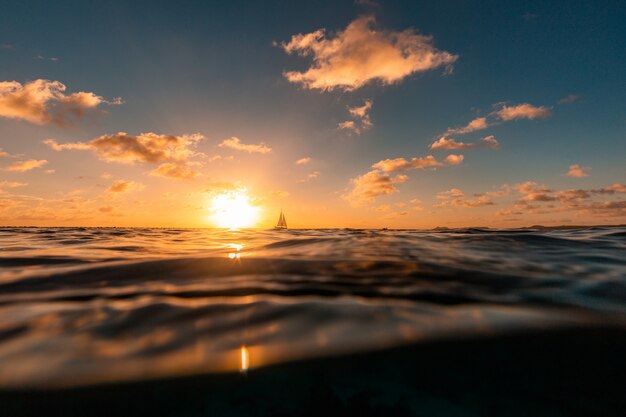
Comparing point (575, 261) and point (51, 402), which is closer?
point (51, 402)

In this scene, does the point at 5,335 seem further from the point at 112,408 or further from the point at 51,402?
the point at 112,408

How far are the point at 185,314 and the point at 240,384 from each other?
4.66ft

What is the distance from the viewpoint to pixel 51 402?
1572mm

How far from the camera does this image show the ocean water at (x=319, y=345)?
1613 mm

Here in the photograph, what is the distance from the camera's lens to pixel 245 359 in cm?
195

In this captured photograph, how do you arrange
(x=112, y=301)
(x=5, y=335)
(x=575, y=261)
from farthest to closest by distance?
(x=575, y=261), (x=112, y=301), (x=5, y=335)

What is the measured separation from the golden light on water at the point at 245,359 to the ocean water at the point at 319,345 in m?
0.03

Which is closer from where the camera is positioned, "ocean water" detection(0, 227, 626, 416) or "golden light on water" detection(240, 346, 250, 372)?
"ocean water" detection(0, 227, 626, 416)

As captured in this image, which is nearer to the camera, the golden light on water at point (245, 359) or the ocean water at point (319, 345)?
the ocean water at point (319, 345)

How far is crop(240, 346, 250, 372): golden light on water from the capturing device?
184 cm

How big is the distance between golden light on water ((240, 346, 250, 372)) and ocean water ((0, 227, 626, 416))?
0.09 ft

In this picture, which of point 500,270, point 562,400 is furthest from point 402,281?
point 562,400

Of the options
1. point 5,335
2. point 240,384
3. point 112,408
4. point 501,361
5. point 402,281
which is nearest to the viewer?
point 112,408

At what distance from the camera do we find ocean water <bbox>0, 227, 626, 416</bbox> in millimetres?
1613
